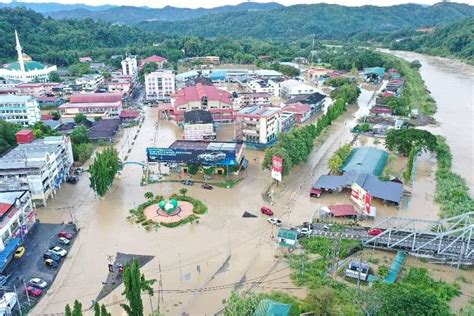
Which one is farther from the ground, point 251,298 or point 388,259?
point 251,298

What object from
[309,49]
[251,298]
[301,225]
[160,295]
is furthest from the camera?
[309,49]

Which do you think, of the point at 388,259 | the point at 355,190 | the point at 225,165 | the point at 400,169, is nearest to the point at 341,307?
the point at 388,259

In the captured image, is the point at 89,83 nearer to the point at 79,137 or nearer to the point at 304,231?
the point at 79,137

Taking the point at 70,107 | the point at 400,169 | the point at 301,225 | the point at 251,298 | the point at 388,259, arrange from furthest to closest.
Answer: the point at 70,107
the point at 400,169
the point at 301,225
the point at 388,259
the point at 251,298

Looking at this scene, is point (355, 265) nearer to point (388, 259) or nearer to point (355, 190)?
point (388, 259)

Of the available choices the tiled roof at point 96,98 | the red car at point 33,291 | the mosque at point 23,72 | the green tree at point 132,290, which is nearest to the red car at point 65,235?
the red car at point 33,291

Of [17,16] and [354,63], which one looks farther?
[17,16]

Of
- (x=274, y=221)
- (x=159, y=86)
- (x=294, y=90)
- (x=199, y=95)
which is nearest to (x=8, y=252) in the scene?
(x=274, y=221)

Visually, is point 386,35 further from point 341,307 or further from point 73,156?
point 341,307
